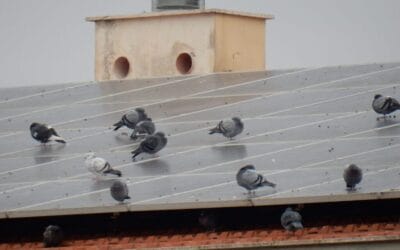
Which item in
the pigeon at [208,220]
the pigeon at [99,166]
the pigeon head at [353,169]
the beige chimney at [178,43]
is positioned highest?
the beige chimney at [178,43]

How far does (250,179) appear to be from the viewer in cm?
3653

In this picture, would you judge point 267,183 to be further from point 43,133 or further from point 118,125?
point 43,133

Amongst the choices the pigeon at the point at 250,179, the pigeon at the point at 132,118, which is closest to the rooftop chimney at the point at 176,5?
the pigeon at the point at 132,118

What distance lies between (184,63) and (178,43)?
1.62 feet

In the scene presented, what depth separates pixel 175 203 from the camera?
36156 millimetres

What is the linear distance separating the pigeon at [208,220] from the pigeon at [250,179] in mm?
799

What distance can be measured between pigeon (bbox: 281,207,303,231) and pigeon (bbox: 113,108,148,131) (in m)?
8.53

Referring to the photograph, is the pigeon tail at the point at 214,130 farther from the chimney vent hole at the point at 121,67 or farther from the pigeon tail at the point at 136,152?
the chimney vent hole at the point at 121,67

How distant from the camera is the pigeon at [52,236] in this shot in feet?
121

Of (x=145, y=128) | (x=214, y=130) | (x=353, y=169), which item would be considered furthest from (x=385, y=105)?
(x=353, y=169)

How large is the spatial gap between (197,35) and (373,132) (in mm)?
11436

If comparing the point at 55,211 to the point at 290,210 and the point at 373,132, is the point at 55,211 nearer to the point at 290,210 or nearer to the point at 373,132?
the point at 290,210

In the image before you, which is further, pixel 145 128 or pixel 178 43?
pixel 178 43

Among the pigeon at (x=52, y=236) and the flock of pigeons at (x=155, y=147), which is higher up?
the flock of pigeons at (x=155, y=147)
